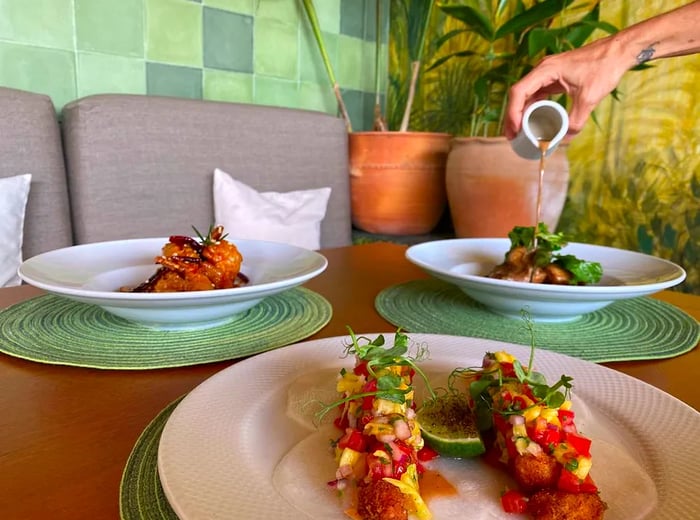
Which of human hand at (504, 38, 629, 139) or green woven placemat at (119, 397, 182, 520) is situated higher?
human hand at (504, 38, 629, 139)

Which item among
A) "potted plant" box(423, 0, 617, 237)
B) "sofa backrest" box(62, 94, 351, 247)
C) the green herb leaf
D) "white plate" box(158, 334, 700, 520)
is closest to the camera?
"white plate" box(158, 334, 700, 520)

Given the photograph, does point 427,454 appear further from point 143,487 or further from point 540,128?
point 540,128

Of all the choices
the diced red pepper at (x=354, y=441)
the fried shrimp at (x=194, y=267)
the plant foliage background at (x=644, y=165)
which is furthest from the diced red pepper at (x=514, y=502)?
the plant foliage background at (x=644, y=165)

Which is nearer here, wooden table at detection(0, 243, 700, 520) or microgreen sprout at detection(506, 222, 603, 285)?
wooden table at detection(0, 243, 700, 520)

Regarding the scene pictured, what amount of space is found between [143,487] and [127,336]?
37cm

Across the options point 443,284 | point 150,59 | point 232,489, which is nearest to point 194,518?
point 232,489

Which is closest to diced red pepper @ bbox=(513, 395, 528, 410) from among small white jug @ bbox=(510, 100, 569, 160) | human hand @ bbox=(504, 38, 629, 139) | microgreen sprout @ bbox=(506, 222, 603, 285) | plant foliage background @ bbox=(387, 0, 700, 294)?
microgreen sprout @ bbox=(506, 222, 603, 285)

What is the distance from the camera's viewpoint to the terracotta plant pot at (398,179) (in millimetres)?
2521

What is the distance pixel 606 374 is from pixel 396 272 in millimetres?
704

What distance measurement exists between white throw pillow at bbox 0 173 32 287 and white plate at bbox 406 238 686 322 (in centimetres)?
120

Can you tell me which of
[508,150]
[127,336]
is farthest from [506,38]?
[127,336]

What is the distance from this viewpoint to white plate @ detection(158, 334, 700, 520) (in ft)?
1.21

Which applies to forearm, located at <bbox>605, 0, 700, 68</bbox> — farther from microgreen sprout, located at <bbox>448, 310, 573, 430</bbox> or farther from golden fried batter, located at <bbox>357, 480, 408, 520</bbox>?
golden fried batter, located at <bbox>357, 480, 408, 520</bbox>

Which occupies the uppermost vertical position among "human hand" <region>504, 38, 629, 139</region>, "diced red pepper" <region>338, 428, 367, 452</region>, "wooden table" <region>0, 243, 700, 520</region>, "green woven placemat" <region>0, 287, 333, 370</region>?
"human hand" <region>504, 38, 629, 139</region>
